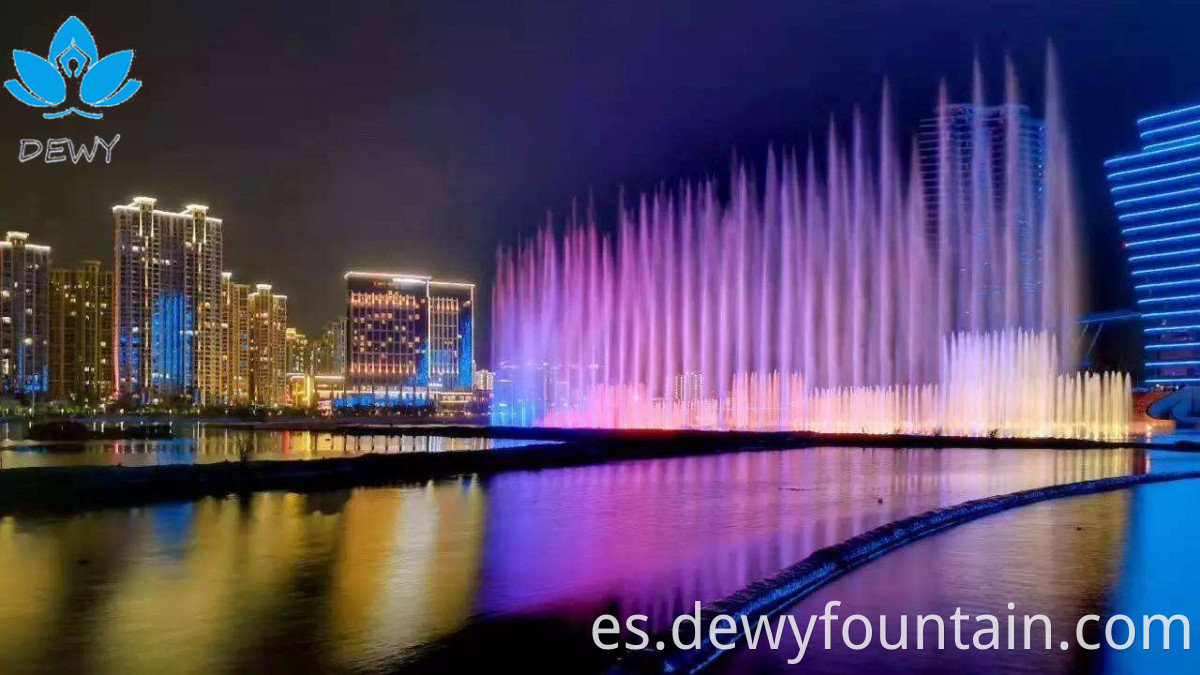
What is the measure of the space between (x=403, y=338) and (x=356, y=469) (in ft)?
370

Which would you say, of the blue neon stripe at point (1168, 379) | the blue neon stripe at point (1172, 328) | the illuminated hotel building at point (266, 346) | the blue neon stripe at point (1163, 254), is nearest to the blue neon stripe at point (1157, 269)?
the blue neon stripe at point (1163, 254)

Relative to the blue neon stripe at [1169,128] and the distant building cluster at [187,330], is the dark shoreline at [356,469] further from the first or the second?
the distant building cluster at [187,330]

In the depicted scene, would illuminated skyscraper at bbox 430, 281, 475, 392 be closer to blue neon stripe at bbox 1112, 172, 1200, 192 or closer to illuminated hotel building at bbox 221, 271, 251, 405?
illuminated hotel building at bbox 221, 271, 251, 405

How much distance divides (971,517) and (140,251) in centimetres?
Answer: 10212

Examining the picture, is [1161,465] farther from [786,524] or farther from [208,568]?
[208,568]

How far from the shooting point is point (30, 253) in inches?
3917

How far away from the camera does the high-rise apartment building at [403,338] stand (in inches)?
4993

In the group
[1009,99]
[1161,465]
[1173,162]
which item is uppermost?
[1173,162]

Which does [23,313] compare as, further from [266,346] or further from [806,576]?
[806,576]

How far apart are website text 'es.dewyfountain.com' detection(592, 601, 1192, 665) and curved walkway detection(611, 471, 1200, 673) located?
3.1 inches

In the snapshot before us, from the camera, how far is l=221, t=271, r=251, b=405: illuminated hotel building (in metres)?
116

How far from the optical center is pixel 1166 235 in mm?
85062

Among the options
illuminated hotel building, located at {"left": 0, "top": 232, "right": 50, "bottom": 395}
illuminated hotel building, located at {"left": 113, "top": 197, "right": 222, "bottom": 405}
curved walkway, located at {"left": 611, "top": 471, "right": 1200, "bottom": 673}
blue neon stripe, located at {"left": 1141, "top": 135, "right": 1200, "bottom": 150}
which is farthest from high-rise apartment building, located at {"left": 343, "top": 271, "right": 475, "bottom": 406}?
curved walkway, located at {"left": 611, "top": 471, "right": 1200, "bottom": 673}

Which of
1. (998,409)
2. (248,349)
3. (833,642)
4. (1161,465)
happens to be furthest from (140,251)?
(833,642)
